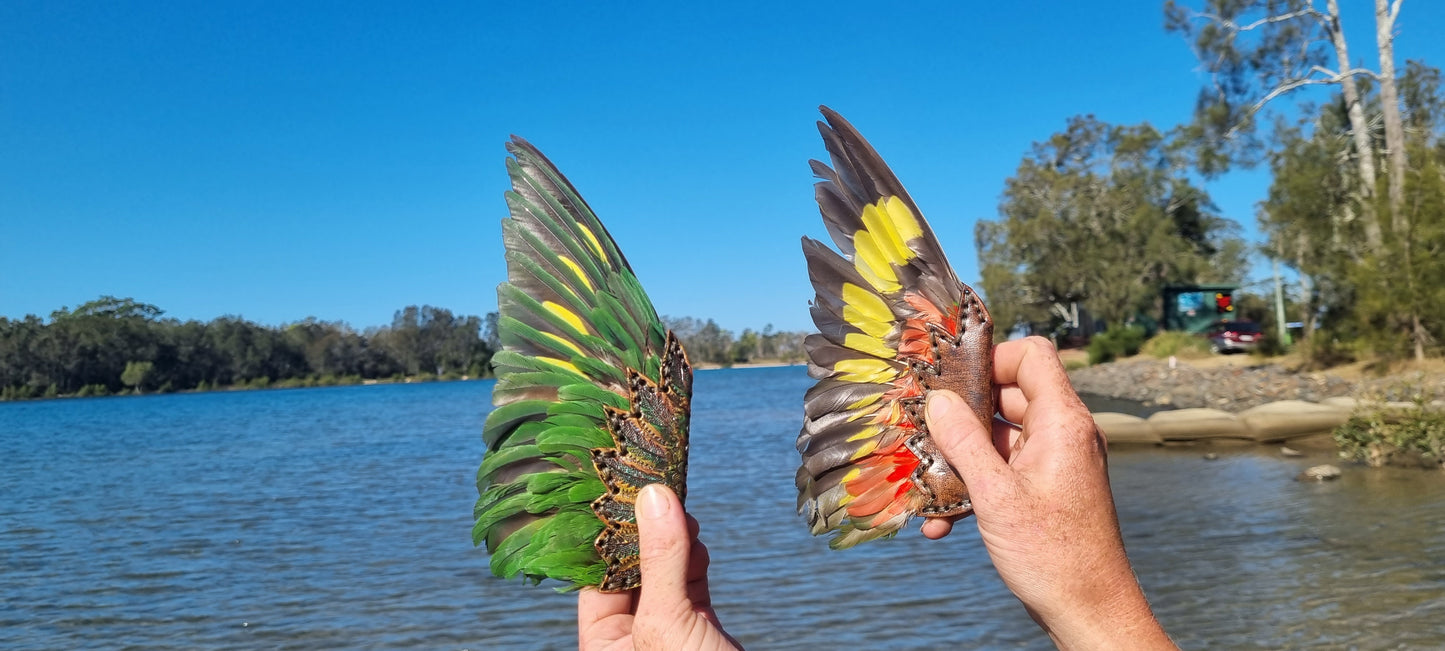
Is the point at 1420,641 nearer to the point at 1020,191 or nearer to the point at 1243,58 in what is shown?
the point at 1243,58

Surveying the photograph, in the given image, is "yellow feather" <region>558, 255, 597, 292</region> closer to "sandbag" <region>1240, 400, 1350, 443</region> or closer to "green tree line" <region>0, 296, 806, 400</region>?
"sandbag" <region>1240, 400, 1350, 443</region>

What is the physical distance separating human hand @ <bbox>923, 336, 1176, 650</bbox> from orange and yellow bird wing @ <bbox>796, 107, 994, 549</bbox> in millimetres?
238

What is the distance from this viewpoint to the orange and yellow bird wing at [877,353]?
78.4 inches

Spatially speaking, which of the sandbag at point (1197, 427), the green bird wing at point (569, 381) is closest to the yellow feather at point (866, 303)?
the green bird wing at point (569, 381)

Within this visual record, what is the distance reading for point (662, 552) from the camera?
1.87 meters

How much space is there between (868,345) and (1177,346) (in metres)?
46.2

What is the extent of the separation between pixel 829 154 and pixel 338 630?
9448mm

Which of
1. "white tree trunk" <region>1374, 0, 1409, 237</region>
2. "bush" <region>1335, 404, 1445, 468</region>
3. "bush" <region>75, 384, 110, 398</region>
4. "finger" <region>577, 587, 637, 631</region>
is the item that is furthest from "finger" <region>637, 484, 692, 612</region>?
"bush" <region>75, 384, 110, 398</region>

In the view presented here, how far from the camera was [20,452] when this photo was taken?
39.3m

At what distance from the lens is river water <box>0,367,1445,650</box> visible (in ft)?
29.1

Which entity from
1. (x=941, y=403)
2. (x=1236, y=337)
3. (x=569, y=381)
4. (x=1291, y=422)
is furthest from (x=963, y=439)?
(x=1236, y=337)

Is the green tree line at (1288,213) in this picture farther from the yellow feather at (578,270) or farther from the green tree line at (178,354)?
the green tree line at (178,354)

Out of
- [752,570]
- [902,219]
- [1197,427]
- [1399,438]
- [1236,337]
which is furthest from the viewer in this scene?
[1236,337]

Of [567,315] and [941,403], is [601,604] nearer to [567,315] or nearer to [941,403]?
[567,315]
